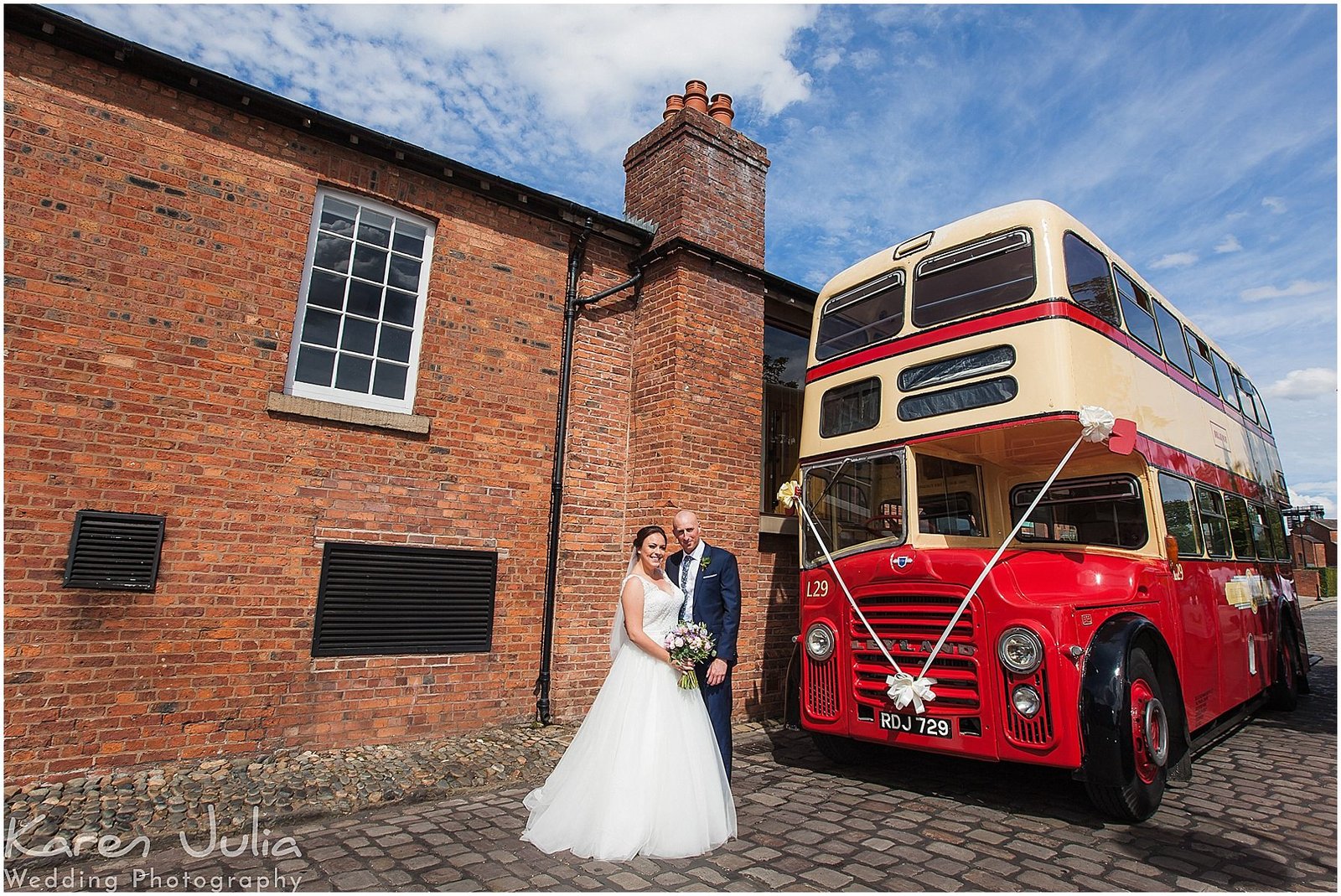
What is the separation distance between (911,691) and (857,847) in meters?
1.14

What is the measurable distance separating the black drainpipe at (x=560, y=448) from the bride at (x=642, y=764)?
205 centimetres

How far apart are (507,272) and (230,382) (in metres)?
2.70

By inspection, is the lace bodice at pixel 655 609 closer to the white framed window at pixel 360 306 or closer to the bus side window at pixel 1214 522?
the white framed window at pixel 360 306

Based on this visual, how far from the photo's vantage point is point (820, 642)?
17.9 feet

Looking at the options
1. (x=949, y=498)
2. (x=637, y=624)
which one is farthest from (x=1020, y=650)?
(x=637, y=624)

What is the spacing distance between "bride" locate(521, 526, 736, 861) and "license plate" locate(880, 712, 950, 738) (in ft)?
4.42

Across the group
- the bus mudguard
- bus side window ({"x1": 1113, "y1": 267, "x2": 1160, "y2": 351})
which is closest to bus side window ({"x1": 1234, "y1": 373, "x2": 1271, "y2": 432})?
bus side window ({"x1": 1113, "y1": 267, "x2": 1160, "y2": 351})

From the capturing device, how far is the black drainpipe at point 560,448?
259 inches

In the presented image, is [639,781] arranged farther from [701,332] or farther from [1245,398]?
[1245,398]

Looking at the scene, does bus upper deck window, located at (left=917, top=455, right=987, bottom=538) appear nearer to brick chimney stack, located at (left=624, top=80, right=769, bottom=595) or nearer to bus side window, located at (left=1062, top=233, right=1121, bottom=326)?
bus side window, located at (left=1062, top=233, right=1121, bottom=326)

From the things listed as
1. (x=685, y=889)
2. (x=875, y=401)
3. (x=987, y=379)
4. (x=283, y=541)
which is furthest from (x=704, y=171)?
(x=685, y=889)

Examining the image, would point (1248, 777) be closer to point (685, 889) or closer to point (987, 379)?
point (987, 379)

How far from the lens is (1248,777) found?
5.53m
